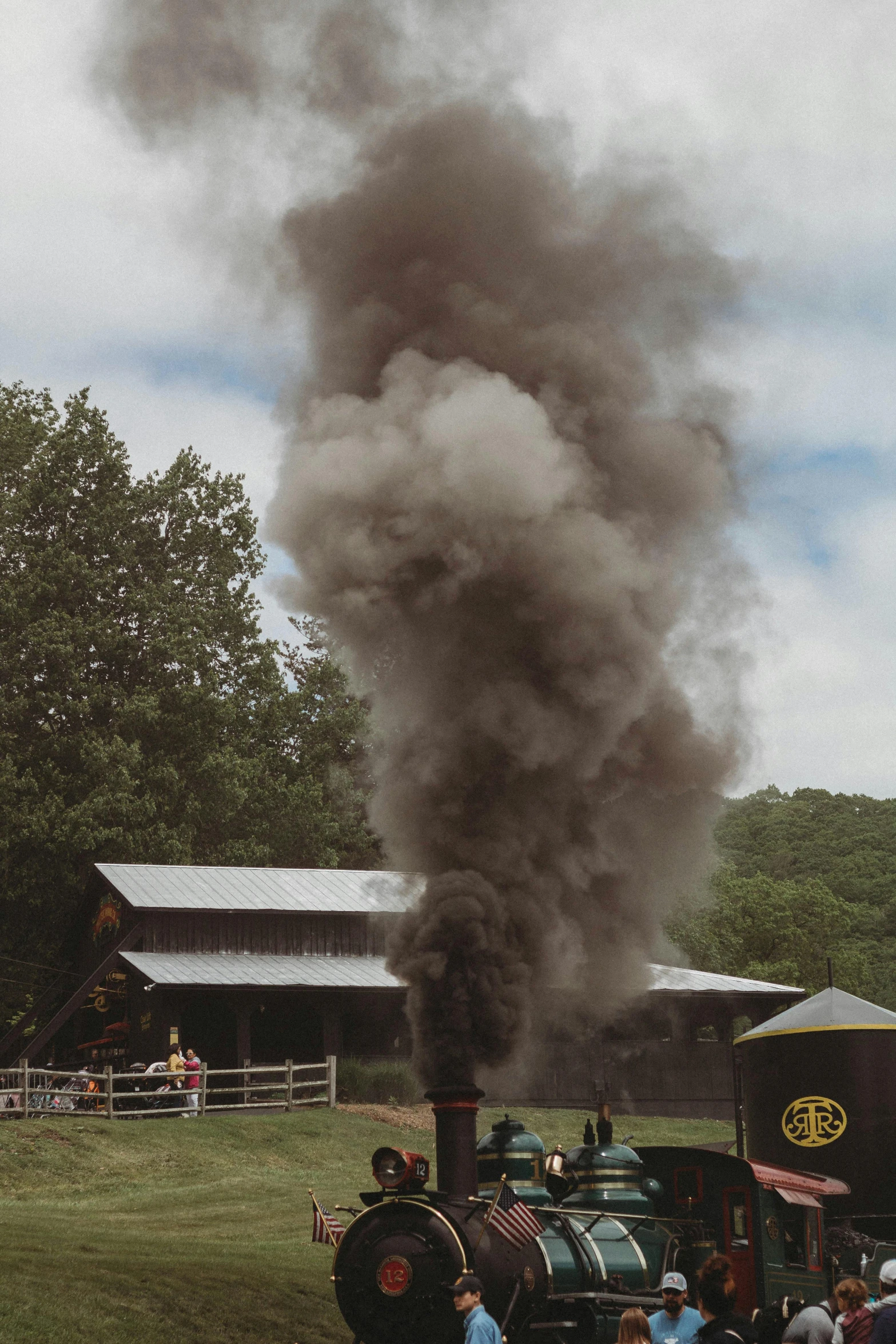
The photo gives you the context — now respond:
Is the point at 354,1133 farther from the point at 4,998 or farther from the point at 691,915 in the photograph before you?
the point at 691,915

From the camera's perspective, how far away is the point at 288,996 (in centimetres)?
3105

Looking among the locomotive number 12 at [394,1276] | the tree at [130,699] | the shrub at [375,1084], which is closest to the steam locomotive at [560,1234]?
the locomotive number 12 at [394,1276]

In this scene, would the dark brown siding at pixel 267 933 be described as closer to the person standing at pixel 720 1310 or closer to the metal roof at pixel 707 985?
the metal roof at pixel 707 985

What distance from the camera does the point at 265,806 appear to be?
42.3m

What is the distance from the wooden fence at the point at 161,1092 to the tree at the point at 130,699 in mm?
8120

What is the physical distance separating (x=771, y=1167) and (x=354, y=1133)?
12.9 m

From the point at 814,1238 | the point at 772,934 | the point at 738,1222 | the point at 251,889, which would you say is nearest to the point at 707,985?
the point at 251,889

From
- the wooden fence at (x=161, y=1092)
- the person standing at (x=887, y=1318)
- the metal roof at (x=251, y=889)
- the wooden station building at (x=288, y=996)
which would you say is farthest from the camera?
the metal roof at (x=251, y=889)

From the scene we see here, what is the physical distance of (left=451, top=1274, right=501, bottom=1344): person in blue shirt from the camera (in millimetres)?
9062

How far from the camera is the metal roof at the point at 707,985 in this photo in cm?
3244

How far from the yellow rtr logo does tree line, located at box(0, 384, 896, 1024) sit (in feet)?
55.1

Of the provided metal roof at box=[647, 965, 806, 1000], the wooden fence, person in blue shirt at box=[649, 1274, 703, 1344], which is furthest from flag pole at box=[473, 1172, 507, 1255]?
metal roof at box=[647, 965, 806, 1000]

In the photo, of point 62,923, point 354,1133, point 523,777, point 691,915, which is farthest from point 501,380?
point 691,915

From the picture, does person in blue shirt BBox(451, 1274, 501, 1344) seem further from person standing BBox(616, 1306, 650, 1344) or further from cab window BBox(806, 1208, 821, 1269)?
cab window BBox(806, 1208, 821, 1269)
